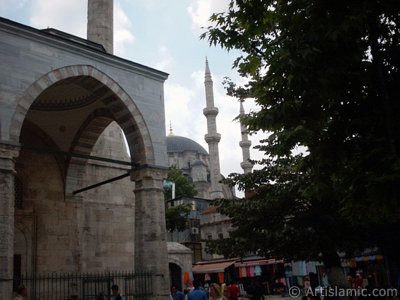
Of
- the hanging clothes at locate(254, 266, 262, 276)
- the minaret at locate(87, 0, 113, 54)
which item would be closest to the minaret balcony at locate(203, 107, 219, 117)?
the hanging clothes at locate(254, 266, 262, 276)

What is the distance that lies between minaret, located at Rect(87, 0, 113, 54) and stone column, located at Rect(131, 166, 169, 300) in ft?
23.2

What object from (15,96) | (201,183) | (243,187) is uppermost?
(201,183)

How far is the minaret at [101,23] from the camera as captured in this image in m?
15.8

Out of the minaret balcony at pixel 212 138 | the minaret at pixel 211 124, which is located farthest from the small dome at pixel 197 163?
the minaret balcony at pixel 212 138

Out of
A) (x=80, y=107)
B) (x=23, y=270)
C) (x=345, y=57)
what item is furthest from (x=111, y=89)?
(x=345, y=57)

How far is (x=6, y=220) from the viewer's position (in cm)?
780

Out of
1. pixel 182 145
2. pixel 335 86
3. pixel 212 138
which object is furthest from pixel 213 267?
pixel 182 145

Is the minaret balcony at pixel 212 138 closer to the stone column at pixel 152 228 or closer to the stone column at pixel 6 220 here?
the stone column at pixel 152 228

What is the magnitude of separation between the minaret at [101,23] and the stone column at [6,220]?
8551 millimetres

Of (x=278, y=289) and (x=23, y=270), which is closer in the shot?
(x=23, y=270)

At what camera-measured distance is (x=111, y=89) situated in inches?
410

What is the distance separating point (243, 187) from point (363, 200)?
6.57 metres

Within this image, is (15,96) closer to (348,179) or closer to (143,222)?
(143,222)

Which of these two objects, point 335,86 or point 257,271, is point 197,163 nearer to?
point 257,271
